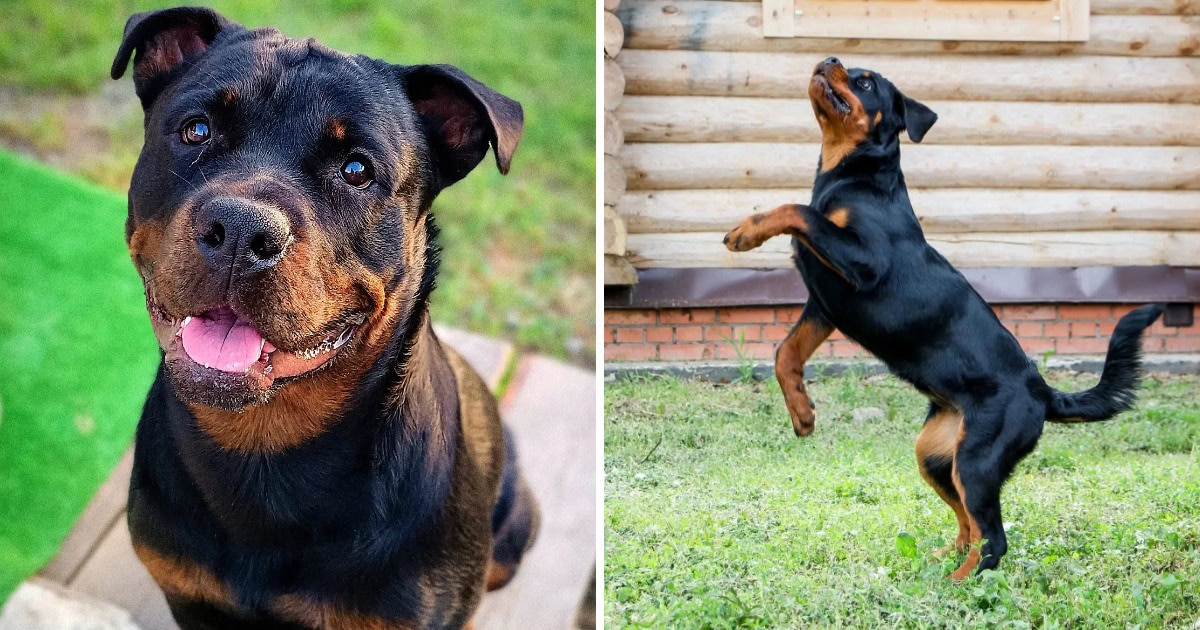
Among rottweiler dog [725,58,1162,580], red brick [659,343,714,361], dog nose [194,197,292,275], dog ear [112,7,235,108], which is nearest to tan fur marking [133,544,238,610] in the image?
dog nose [194,197,292,275]

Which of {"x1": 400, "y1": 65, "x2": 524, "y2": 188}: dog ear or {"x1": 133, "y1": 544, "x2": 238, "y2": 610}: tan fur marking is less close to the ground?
{"x1": 400, "y1": 65, "x2": 524, "y2": 188}: dog ear

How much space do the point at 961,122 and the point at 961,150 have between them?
0.13 m

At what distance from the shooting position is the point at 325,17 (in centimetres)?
423

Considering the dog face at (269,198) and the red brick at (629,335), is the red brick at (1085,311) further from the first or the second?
the dog face at (269,198)

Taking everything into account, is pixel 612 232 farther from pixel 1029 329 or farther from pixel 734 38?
pixel 1029 329

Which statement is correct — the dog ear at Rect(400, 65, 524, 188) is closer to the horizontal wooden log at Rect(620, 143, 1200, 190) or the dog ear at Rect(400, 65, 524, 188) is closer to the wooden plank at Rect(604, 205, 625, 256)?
the wooden plank at Rect(604, 205, 625, 256)

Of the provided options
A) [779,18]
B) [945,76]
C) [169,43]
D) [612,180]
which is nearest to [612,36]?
[612,180]

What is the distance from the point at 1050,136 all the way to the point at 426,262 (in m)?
3.54

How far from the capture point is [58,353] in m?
3.32

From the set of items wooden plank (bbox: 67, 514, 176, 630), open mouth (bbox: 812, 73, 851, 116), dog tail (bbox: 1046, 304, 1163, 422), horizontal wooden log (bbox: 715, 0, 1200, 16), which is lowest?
wooden plank (bbox: 67, 514, 176, 630)

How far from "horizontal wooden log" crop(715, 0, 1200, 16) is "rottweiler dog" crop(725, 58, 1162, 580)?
8.42ft

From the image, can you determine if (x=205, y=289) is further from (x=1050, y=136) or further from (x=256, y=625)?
(x=1050, y=136)

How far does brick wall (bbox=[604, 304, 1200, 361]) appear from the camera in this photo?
4.18 meters

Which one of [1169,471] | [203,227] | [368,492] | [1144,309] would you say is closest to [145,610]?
[368,492]
